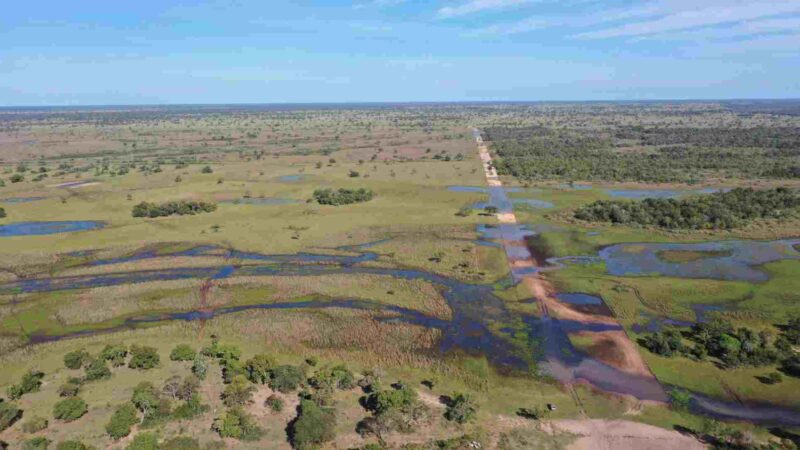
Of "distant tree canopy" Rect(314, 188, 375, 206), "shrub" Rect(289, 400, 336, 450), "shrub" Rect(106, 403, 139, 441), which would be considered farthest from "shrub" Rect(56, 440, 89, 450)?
"distant tree canopy" Rect(314, 188, 375, 206)

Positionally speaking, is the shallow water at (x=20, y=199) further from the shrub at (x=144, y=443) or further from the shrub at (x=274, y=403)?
the shrub at (x=274, y=403)

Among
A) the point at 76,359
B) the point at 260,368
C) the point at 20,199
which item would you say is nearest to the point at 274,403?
the point at 260,368

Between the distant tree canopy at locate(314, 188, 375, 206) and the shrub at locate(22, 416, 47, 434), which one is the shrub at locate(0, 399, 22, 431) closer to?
the shrub at locate(22, 416, 47, 434)

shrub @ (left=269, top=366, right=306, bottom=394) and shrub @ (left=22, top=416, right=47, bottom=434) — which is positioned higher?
shrub @ (left=269, top=366, right=306, bottom=394)

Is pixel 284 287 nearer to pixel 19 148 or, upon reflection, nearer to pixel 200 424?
pixel 200 424

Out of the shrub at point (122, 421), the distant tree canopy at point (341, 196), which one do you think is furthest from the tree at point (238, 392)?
the distant tree canopy at point (341, 196)

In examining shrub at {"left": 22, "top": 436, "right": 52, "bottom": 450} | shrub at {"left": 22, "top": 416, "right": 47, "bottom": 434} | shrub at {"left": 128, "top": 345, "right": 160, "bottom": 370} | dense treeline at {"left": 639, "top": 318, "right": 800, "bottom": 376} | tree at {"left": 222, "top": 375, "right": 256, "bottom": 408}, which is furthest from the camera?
shrub at {"left": 128, "top": 345, "right": 160, "bottom": 370}
